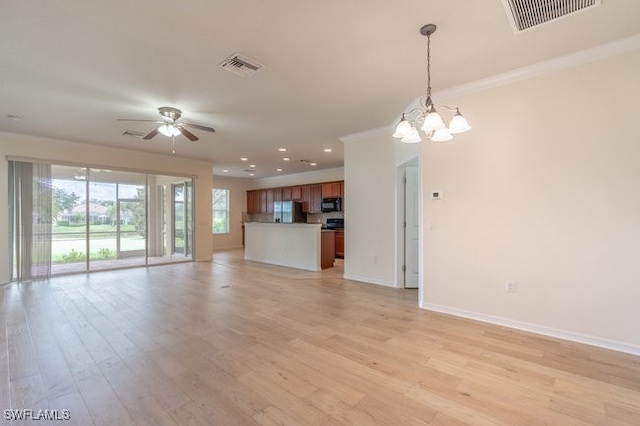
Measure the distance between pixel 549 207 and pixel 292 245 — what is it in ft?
16.7

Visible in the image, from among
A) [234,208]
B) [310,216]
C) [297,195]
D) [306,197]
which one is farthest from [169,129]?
[234,208]

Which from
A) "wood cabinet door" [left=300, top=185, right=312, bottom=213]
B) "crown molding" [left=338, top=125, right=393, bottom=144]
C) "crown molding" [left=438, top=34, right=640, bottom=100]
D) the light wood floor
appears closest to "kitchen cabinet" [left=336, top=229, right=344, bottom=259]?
"wood cabinet door" [left=300, top=185, right=312, bottom=213]

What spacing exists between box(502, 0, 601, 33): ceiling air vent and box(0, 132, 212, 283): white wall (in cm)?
731

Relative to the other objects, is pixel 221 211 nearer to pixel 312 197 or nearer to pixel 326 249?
pixel 312 197

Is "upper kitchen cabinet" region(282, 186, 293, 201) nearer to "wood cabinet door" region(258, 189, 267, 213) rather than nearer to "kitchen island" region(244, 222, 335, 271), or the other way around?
"wood cabinet door" region(258, 189, 267, 213)

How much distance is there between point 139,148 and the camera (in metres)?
6.43

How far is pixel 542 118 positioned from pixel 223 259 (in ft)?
25.0

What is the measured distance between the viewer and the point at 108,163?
6.29 meters

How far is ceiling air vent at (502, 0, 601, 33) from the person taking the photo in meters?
2.06

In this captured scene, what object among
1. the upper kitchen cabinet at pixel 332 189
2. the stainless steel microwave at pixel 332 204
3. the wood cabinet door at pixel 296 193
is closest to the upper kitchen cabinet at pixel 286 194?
the wood cabinet door at pixel 296 193

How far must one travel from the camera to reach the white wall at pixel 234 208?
34.8 ft

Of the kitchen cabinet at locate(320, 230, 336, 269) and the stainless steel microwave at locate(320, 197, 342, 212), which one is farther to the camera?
the stainless steel microwave at locate(320, 197, 342, 212)

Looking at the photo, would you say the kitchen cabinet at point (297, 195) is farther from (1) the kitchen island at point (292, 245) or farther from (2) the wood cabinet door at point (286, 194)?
(1) the kitchen island at point (292, 245)

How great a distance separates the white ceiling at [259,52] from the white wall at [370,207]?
875 mm
